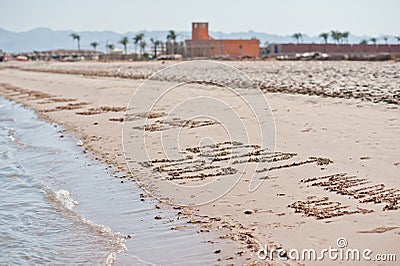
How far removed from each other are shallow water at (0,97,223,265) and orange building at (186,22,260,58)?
257ft

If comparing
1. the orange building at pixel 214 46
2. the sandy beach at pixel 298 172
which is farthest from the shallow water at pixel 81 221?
the orange building at pixel 214 46

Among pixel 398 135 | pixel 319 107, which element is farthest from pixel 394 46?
pixel 398 135

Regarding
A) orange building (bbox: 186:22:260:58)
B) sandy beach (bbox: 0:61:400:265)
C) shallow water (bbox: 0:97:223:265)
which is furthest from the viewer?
orange building (bbox: 186:22:260:58)

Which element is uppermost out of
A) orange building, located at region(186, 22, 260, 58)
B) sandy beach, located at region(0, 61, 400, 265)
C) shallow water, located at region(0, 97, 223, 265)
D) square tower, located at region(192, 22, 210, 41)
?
square tower, located at region(192, 22, 210, 41)

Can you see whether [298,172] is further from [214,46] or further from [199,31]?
[199,31]

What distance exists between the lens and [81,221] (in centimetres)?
749

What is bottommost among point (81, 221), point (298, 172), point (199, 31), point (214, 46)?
point (81, 221)

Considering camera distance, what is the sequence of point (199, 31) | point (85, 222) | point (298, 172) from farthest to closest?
point (199, 31)
point (298, 172)
point (85, 222)

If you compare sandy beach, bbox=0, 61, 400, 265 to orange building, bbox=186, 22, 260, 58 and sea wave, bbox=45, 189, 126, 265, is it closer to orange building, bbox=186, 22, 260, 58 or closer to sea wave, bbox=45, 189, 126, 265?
sea wave, bbox=45, 189, 126, 265

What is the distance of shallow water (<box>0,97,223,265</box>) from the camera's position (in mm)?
6160

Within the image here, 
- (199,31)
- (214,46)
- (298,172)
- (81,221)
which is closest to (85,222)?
(81,221)

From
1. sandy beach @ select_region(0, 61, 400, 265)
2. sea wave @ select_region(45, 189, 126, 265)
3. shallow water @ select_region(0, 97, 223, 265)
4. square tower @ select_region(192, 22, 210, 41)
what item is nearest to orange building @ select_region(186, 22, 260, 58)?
square tower @ select_region(192, 22, 210, 41)

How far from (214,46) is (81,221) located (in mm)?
83679

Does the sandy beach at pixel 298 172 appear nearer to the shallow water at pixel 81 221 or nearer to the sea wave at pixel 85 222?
the shallow water at pixel 81 221
